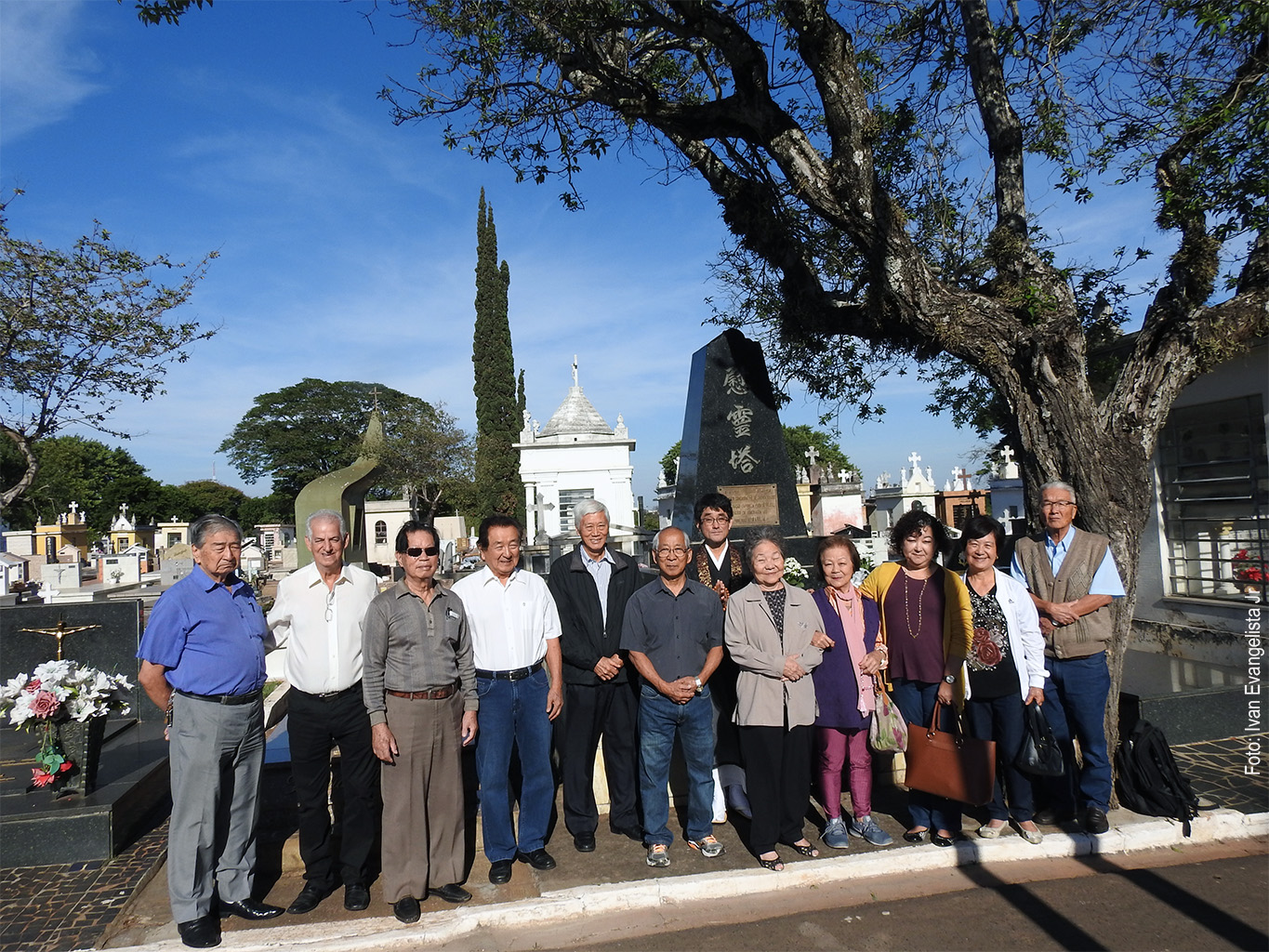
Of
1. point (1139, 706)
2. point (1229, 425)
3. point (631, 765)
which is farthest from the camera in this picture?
point (1229, 425)

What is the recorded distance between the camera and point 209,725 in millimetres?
3545

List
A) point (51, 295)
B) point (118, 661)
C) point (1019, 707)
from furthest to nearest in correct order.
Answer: point (51, 295) < point (118, 661) < point (1019, 707)

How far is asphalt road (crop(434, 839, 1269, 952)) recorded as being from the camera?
10.8 feet

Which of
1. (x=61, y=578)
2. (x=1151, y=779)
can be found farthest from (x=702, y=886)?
(x=61, y=578)

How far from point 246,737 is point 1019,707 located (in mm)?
3921

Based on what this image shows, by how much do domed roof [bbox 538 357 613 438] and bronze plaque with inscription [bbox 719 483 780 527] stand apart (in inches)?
944

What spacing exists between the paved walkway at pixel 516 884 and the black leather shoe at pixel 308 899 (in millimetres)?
55

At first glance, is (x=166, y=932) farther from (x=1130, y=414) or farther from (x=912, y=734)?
(x=1130, y=414)

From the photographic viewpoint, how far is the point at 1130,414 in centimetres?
474

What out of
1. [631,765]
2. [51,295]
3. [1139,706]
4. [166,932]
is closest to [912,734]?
[631,765]

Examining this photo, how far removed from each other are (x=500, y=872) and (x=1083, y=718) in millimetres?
3275

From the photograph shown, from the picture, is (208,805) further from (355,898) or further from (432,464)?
(432,464)

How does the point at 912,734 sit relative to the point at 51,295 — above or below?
below

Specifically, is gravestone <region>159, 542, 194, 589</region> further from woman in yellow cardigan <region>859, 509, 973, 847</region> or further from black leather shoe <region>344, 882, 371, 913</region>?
woman in yellow cardigan <region>859, 509, 973, 847</region>
